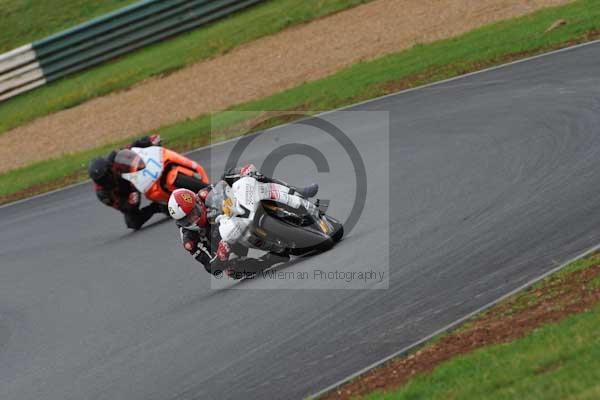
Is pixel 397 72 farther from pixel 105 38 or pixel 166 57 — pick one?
pixel 105 38

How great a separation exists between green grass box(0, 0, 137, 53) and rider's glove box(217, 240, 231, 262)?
1834 cm

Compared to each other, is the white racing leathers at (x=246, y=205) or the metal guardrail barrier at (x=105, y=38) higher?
the metal guardrail barrier at (x=105, y=38)

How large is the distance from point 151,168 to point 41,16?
15.8 m

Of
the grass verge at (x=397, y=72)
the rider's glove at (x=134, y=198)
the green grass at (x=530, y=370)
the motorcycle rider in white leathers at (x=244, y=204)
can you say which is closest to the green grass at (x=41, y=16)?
the grass verge at (x=397, y=72)

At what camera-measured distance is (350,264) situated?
1037 centimetres

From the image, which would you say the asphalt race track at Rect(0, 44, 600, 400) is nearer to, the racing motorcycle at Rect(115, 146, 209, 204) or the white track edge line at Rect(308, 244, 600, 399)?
the white track edge line at Rect(308, 244, 600, 399)

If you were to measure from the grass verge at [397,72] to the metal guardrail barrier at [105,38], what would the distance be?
17.4ft

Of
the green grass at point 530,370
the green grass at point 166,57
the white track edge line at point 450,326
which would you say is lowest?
the white track edge line at point 450,326

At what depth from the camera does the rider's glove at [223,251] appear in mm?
10367

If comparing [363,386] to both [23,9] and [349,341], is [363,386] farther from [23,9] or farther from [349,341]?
[23,9]

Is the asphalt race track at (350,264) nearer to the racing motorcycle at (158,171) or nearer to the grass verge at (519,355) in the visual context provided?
the grass verge at (519,355)

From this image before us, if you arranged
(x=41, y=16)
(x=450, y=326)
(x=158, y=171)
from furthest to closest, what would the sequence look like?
(x=41, y=16) < (x=158, y=171) < (x=450, y=326)

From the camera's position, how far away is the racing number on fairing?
563 inches

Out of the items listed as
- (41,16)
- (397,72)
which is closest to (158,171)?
(397,72)
